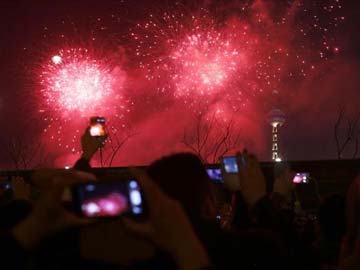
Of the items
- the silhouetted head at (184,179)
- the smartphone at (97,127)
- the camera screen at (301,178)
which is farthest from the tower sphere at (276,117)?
the silhouetted head at (184,179)

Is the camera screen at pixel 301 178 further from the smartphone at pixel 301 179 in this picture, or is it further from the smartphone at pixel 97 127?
the smartphone at pixel 97 127

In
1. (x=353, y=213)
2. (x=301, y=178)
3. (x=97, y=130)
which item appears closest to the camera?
(x=353, y=213)

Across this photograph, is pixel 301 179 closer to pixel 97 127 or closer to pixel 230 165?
pixel 97 127

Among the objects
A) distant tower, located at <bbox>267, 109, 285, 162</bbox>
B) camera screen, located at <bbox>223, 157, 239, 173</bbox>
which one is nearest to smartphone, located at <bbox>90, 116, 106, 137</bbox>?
camera screen, located at <bbox>223, 157, 239, 173</bbox>

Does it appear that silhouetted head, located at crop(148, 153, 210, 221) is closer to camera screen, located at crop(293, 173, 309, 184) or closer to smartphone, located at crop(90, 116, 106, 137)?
smartphone, located at crop(90, 116, 106, 137)

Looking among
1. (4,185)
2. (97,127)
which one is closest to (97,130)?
(97,127)

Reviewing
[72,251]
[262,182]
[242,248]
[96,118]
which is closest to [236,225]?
[262,182]

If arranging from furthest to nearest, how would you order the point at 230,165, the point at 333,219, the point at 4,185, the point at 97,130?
the point at 4,185, the point at 97,130, the point at 333,219, the point at 230,165
